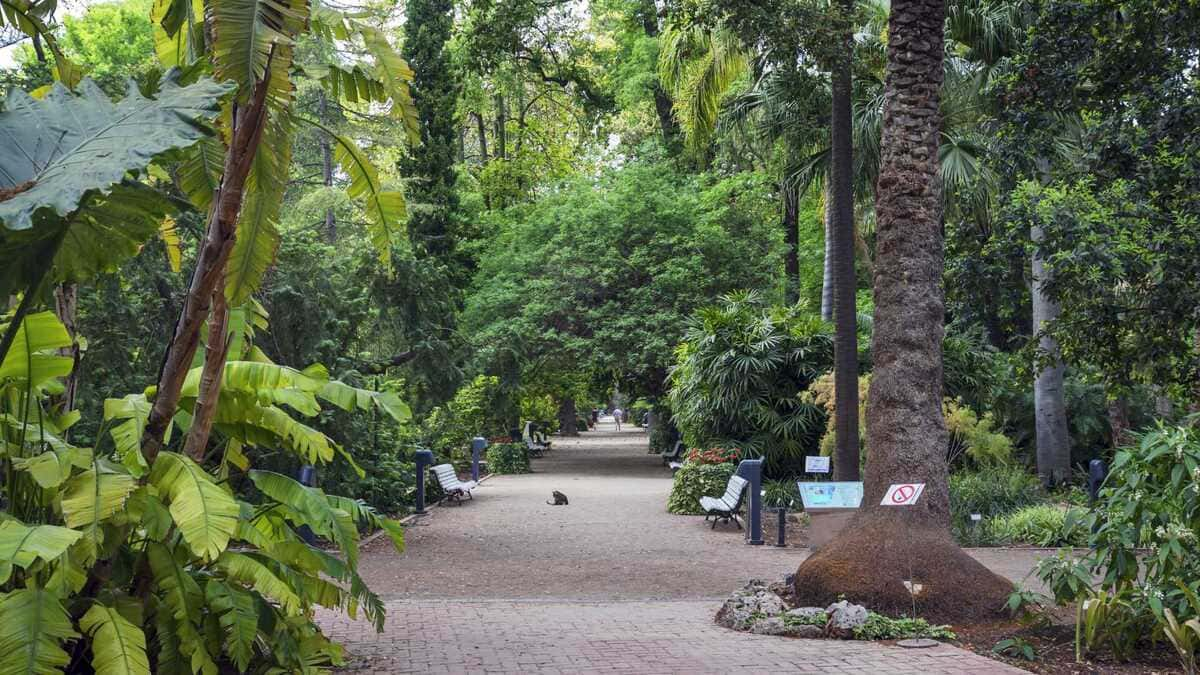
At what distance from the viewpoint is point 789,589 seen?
1032cm

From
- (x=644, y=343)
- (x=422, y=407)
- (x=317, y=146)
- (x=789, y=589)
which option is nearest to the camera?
(x=789, y=589)

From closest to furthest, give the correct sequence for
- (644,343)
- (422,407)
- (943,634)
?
(943,634), (422,407), (644,343)

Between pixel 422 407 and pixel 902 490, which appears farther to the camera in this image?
pixel 422 407

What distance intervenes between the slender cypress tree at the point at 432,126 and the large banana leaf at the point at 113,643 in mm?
25048

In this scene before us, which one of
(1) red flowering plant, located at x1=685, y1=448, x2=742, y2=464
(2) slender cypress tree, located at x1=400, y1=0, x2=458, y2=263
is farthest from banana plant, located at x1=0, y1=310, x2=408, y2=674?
(2) slender cypress tree, located at x1=400, y1=0, x2=458, y2=263

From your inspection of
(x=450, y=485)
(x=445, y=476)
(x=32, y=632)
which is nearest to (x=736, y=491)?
(x=450, y=485)

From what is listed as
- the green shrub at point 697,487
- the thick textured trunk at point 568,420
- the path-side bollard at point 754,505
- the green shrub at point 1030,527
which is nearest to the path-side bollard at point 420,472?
the green shrub at point 697,487

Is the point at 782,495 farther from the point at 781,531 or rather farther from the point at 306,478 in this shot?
the point at 306,478

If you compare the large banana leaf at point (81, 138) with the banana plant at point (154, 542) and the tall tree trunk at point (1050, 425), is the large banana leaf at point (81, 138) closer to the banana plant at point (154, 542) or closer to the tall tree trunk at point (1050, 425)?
the banana plant at point (154, 542)

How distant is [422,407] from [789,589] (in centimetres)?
1088

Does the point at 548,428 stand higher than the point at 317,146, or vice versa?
the point at 317,146

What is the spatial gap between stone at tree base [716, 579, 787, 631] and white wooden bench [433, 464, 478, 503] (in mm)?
11710

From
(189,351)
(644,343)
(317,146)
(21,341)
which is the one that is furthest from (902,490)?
(317,146)

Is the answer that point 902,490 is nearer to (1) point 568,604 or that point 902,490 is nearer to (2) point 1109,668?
(2) point 1109,668
